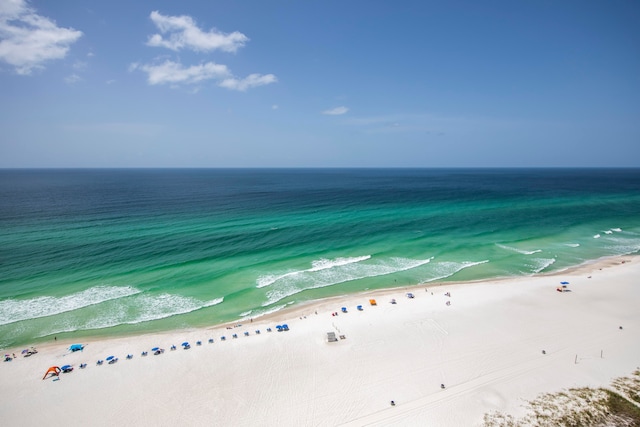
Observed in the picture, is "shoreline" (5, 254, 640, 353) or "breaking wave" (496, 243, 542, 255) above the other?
"breaking wave" (496, 243, 542, 255)

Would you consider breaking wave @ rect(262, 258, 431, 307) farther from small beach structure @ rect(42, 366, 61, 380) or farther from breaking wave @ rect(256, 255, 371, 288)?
small beach structure @ rect(42, 366, 61, 380)

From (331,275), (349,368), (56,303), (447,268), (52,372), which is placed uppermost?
(447,268)

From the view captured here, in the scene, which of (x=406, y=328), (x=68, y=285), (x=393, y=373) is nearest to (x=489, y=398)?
(x=393, y=373)

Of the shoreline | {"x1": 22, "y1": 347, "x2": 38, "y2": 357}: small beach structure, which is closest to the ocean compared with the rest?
the shoreline

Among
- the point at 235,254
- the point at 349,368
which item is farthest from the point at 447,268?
the point at 235,254

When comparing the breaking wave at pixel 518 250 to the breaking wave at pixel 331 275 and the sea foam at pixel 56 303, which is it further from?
the sea foam at pixel 56 303

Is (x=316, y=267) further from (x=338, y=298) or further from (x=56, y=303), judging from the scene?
(x=56, y=303)
